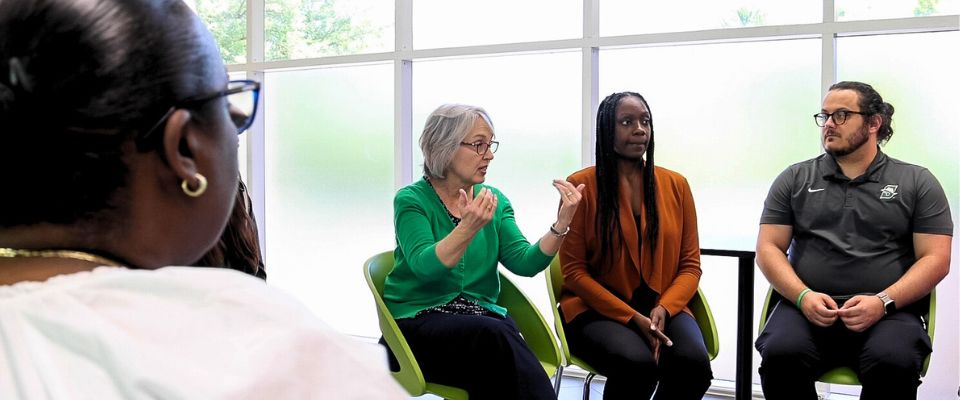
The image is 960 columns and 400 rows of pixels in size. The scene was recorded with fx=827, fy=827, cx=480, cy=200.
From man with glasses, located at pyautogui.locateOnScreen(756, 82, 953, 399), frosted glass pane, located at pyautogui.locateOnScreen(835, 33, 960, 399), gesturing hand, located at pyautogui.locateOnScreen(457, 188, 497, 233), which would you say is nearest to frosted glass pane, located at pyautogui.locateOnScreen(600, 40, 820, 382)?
frosted glass pane, located at pyautogui.locateOnScreen(835, 33, 960, 399)

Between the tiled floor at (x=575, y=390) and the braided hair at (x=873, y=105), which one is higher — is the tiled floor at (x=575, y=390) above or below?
below

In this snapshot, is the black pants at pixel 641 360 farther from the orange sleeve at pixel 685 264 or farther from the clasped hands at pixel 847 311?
the clasped hands at pixel 847 311

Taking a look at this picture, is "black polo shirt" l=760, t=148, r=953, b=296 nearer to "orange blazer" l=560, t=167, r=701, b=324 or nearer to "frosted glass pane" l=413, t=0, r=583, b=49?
"orange blazer" l=560, t=167, r=701, b=324

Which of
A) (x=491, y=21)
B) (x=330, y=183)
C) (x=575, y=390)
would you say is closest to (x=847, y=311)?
(x=575, y=390)

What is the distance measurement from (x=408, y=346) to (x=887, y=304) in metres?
1.67

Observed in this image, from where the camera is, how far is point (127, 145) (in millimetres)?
642

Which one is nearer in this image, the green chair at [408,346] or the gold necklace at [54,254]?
the gold necklace at [54,254]

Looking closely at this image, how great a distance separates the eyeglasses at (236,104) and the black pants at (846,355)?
250 centimetres

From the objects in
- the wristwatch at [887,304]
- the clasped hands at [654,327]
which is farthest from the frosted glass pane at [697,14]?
the clasped hands at [654,327]

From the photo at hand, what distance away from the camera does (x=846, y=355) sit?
Answer: 2871 millimetres

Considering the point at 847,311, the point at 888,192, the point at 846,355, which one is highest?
the point at 888,192

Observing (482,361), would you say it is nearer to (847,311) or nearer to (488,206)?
(488,206)

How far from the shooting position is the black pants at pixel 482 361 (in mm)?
2580

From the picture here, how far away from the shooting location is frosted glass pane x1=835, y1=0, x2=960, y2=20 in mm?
3584
